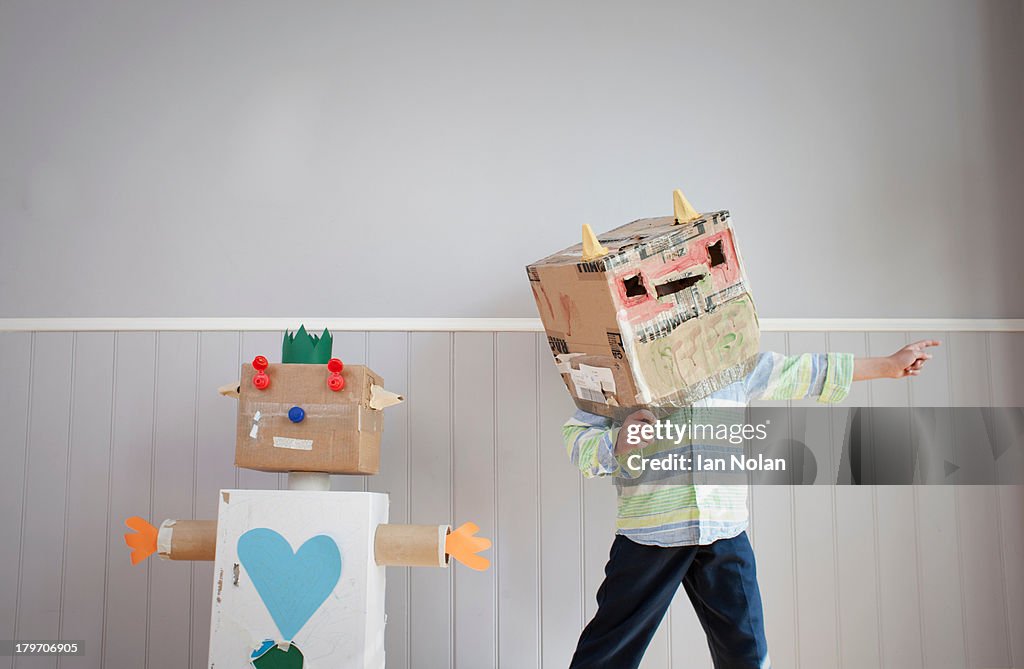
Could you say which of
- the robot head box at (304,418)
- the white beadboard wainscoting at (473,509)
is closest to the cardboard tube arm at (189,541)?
the robot head box at (304,418)

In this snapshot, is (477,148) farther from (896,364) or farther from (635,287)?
(896,364)

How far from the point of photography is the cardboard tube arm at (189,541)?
1.59 metres

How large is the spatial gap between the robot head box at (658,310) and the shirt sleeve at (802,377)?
0.28 ft

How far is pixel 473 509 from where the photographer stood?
1.87m

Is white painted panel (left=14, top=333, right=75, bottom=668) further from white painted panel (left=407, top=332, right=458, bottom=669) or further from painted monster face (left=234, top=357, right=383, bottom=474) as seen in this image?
white painted panel (left=407, top=332, right=458, bottom=669)

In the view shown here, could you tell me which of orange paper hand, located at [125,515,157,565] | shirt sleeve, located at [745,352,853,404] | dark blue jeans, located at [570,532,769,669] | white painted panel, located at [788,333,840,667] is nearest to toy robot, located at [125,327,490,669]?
orange paper hand, located at [125,515,157,565]

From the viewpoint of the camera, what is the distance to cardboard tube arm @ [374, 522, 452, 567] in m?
1.54

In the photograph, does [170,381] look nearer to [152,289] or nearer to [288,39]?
[152,289]

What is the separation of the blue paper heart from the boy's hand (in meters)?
0.54

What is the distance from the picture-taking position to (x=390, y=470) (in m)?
1.88

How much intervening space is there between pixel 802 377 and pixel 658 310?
368mm

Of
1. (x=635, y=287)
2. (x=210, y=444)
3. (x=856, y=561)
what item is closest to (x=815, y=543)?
(x=856, y=561)

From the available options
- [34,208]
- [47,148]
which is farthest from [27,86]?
[34,208]

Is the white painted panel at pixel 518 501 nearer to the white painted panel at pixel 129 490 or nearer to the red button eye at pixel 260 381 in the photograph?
the red button eye at pixel 260 381
